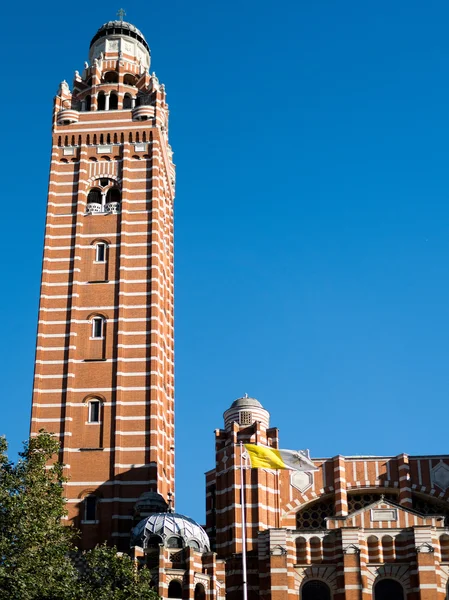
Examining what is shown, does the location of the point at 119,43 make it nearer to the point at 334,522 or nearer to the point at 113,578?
the point at 334,522

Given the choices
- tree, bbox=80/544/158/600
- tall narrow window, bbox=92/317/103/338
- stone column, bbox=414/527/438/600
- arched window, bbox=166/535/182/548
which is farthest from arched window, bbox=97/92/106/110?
stone column, bbox=414/527/438/600

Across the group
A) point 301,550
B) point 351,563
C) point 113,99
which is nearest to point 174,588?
point 301,550

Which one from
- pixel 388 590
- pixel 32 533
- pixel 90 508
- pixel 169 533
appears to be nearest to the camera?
pixel 32 533

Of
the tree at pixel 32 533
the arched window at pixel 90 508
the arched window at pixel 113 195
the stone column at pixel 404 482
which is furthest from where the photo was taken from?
the arched window at pixel 113 195

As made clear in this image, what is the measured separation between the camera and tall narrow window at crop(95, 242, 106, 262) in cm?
6706

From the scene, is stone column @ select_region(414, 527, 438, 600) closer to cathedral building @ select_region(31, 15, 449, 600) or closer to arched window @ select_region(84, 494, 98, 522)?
cathedral building @ select_region(31, 15, 449, 600)

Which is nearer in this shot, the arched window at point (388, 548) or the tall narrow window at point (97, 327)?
the arched window at point (388, 548)

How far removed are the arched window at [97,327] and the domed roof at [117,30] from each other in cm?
2567

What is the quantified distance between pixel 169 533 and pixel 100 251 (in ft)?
72.0

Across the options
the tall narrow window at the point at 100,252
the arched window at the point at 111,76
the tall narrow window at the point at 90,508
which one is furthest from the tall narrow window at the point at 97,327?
the arched window at the point at 111,76

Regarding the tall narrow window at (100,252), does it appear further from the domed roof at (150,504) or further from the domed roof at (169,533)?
the domed roof at (169,533)

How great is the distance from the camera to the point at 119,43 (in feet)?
256

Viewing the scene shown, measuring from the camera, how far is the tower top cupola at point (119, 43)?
7775 cm

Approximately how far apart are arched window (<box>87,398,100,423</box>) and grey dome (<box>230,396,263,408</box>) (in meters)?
8.21
